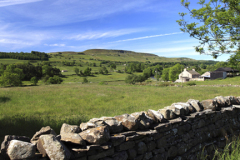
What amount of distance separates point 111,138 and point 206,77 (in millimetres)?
89631

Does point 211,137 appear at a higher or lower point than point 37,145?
lower

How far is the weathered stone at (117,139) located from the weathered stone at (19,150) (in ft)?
4.46

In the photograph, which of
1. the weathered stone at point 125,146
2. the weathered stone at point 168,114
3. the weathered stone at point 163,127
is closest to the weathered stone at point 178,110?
the weathered stone at point 168,114

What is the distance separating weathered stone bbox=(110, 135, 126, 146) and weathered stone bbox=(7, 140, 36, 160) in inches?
53.6

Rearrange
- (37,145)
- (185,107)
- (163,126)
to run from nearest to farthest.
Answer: (37,145) < (163,126) < (185,107)

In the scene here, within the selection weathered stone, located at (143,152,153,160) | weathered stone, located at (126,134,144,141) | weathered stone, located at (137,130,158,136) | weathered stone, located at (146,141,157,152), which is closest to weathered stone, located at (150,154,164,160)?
weathered stone, located at (143,152,153,160)

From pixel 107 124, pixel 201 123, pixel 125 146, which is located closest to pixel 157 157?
pixel 125 146

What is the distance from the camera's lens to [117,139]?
2.94m

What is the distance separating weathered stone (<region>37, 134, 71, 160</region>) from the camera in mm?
2176

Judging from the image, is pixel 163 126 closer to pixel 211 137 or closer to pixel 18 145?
pixel 211 137

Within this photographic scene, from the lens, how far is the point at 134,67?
520 ft

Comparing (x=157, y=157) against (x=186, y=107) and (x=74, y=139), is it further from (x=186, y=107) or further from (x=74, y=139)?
(x=74, y=139)

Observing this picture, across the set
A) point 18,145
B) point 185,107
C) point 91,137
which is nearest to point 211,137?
point 185,107

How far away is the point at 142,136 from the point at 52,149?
193 cm
